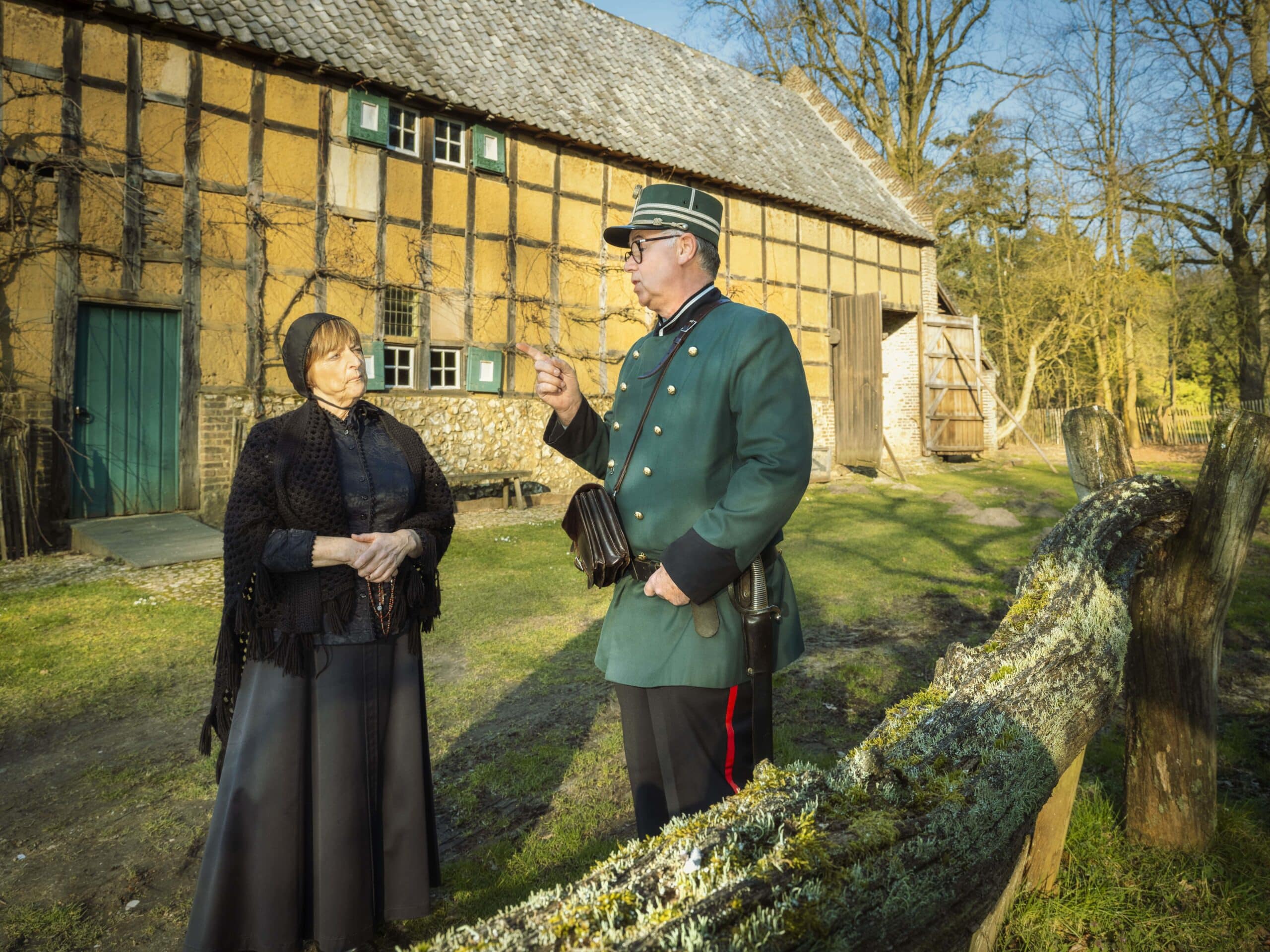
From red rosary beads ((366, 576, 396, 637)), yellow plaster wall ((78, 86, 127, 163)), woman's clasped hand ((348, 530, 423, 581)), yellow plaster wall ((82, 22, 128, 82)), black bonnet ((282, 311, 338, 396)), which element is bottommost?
red rosary beads ((366, 576, 396, 637))

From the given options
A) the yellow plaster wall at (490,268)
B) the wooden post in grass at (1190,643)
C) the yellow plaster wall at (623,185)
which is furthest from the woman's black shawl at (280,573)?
the yellow plaster wall at (623,185)

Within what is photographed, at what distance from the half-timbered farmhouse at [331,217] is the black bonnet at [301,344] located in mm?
7261

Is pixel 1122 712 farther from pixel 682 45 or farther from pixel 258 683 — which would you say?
pixel 682 45

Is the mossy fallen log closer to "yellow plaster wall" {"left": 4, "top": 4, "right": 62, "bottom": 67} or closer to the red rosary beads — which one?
the red rosary beads

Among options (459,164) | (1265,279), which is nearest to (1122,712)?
(459,164)

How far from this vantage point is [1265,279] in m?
20.0

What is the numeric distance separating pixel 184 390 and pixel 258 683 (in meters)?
8.25

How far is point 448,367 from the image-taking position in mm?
11734

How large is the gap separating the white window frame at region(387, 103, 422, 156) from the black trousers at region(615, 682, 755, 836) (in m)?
10.5

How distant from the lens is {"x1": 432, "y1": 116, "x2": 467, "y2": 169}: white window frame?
1131cm

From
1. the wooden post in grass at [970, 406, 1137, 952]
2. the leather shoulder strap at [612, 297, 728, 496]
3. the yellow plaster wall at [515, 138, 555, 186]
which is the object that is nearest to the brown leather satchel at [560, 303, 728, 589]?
the leather shoulder strap at [612, 297, 728, 496]

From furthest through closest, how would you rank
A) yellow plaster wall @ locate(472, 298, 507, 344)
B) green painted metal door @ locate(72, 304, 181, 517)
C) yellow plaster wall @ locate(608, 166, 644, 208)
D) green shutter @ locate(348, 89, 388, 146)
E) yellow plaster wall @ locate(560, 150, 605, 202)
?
yellow plaster wall @ locate(608, 166, 644, 208) < yellow plaster wall @ locate(560, 150, 605, 202) < yellow plaster wall @ locate(472, 298, 507, 344) < green shutter @ locate(348, 89, 388, 146) < green painted metal door @ locate(72, 304, 181, 517)

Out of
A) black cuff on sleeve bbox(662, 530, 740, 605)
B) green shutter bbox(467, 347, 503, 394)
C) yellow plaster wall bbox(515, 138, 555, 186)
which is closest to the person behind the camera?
black cuff on sleeve bbox(662, 530, 740, 605)

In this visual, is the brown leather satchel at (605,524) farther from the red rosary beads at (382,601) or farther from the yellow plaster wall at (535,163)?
the yellow plaster wall at (535,163)
